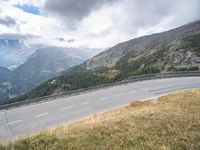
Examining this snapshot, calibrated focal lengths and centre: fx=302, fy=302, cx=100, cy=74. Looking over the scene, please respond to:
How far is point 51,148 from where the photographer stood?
7914mm

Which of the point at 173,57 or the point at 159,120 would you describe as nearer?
the point at 159,120

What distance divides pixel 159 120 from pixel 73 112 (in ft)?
43.8

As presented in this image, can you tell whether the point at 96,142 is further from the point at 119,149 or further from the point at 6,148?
the point at 6,148

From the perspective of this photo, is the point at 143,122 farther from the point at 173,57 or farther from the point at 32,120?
the point at 173,57

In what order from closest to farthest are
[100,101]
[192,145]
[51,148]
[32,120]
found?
[192,145], [51,148], [32,120], [100,101]

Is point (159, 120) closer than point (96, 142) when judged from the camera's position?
No

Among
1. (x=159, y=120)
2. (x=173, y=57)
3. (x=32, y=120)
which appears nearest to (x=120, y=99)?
(x=32, y=120)

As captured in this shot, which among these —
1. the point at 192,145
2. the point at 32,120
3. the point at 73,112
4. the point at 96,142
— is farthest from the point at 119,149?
the point at 73,112

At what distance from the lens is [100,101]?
28422 mm

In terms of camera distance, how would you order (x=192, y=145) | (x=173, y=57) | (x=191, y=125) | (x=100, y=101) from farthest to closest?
(x=173, y=57)
(x=100, y=101)
(x=191, y=125)
(x=192, y=145)

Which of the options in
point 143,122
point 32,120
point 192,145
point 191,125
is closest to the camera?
point 192,145

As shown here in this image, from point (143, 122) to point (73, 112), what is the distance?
43.5 ft

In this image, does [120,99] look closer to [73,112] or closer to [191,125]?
[73,112]

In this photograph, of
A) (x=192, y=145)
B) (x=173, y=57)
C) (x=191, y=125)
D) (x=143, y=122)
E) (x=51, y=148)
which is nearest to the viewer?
(x=192, y=145)
